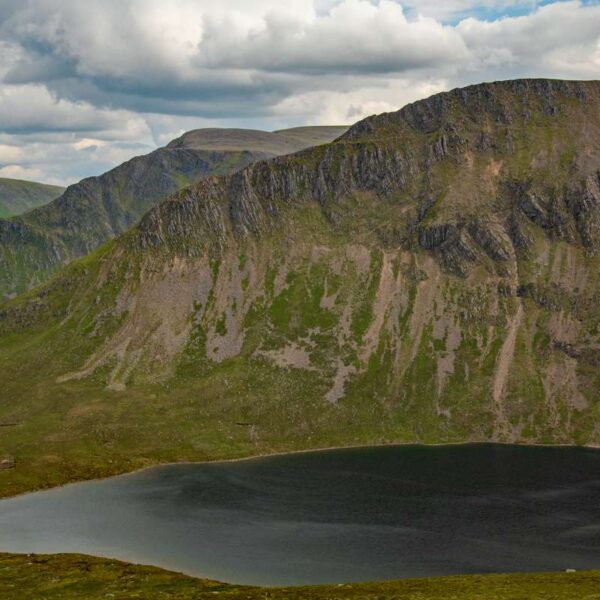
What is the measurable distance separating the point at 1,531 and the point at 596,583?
465 feet

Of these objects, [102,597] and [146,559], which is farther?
[146,559]

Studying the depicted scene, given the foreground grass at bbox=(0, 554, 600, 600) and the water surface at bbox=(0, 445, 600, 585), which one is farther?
the water surface at bbox=(0, 445, 600, 585)

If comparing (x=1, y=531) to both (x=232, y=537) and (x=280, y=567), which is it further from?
(x=280, y=567)

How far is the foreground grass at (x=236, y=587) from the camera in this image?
11856cm

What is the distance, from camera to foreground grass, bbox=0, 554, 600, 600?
118562 millimetres

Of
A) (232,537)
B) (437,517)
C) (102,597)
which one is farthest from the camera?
(437,517)

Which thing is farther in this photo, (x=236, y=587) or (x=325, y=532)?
(x=325, y=532)

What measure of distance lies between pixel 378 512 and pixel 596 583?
7108cm

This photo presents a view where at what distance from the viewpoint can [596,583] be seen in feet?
400

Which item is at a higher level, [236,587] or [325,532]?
[236,587]

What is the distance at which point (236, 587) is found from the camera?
427 ft

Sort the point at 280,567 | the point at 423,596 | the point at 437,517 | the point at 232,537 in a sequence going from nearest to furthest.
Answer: the point at 423,596 < the point at 280,567 < the point at 232,537 < the point at 437,517

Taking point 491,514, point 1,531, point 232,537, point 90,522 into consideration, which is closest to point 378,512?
point 491,514

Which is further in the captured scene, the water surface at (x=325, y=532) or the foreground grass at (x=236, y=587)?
the water surface at (x=325, y=532)
